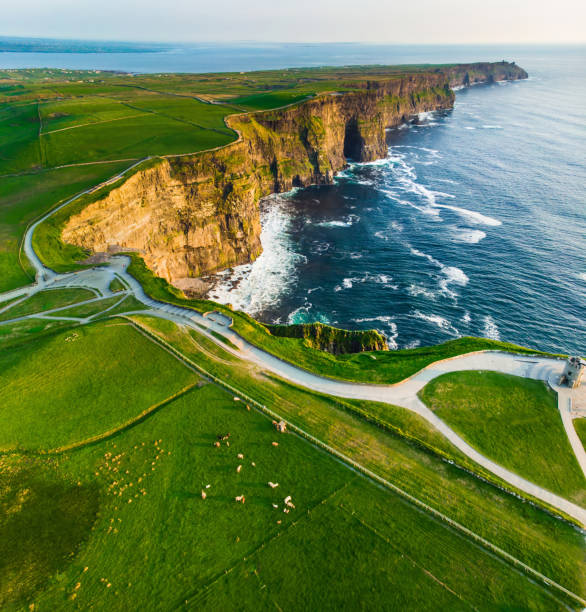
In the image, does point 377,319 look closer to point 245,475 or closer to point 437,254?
point 437,254

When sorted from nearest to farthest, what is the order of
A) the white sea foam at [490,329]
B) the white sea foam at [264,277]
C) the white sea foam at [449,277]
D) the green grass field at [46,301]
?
the green grass field at [46,301]
the white sea foam at [490,329]
the white sea foam at [264,277]
the white sea foam at [449,277]

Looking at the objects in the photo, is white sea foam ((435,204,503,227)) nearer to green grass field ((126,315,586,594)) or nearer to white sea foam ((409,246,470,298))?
white sea foam ((409,246,470,298))

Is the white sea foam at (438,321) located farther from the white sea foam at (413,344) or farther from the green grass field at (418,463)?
the green grass field at (418,463)

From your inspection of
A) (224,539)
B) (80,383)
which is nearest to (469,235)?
(224,539)

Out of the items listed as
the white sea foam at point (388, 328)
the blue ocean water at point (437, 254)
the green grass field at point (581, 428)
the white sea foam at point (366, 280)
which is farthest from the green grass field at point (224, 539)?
the white sea foam at point (366, 280)

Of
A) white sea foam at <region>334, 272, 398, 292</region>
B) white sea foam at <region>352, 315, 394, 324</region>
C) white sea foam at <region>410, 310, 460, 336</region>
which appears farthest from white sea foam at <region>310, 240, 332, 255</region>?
white sea foam at <region>410, 310, 460, 336</region>

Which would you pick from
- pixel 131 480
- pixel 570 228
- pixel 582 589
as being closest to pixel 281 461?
pixel 131 480
